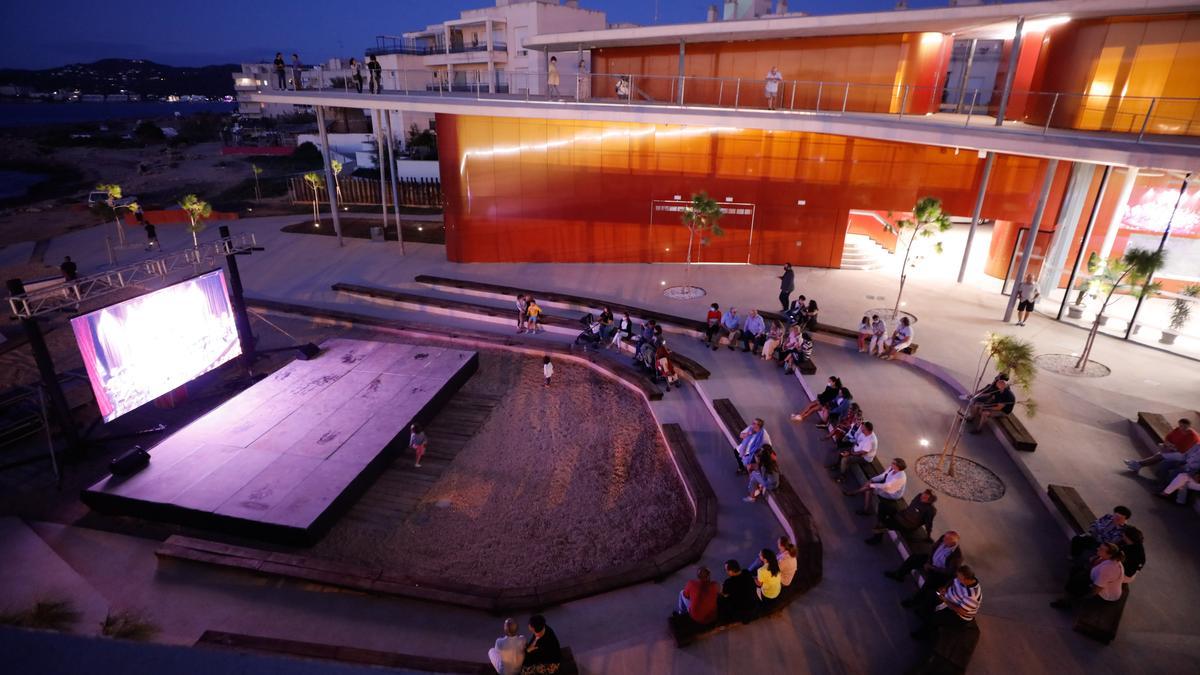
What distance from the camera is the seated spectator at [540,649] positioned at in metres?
6.57

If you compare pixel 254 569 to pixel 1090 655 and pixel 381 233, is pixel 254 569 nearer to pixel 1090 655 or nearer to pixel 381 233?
pixel 1090 655

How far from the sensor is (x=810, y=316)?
15.4 meters

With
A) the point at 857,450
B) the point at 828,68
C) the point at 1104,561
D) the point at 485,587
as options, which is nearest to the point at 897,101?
the point at 828,68

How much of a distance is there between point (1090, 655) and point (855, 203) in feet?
55.5

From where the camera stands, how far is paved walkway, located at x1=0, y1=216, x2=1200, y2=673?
7180 millimetres

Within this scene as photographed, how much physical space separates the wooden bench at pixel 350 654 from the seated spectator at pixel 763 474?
424 centimetres

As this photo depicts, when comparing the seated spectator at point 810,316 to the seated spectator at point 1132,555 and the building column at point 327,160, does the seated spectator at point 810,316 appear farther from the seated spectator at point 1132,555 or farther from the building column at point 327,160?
the building column at point 327,160

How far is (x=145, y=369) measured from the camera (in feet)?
39.9

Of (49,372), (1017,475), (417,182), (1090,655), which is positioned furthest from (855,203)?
(417,182)


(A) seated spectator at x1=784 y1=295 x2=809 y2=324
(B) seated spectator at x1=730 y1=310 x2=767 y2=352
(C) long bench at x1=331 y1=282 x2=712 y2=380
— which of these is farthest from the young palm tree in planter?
(C) long bench at x1=331 y1=282 x2=712 y2=380

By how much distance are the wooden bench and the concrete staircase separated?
19397 millimetres

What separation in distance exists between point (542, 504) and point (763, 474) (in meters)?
4.08

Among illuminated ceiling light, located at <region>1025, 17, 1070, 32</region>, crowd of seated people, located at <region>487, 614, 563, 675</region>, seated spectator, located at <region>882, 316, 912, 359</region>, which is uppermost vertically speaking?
illuminated ceiling light, located at <region>1025, 17, 1070, 32</region>

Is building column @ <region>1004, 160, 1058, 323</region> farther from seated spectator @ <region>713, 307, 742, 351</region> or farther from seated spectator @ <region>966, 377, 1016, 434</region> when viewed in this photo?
seated spectator @ <region>713, 307, 742, 351</region>
